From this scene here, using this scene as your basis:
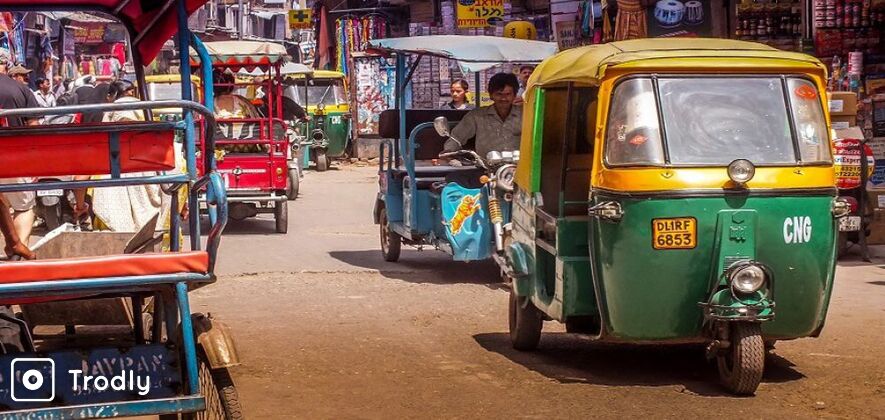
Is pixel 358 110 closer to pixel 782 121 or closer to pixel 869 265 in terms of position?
pixel 869 265

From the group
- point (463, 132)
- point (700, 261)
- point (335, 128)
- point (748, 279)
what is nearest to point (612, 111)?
point (700, 261)

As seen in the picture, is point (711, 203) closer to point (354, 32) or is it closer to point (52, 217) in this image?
point (52, 217)

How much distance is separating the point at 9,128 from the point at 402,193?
8.56 meters

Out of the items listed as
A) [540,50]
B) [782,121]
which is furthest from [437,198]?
[782,121]

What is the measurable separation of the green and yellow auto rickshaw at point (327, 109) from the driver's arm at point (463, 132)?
17405mm

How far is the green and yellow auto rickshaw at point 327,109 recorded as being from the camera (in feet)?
98.5

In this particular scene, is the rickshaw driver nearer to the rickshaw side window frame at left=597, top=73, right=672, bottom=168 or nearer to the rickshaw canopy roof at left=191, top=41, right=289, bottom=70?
the rickshaw side window frame at left=597, top=73, right=672, bottom=168

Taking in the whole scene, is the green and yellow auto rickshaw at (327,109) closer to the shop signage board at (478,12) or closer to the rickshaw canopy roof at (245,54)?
the shop signage board at (478,12)

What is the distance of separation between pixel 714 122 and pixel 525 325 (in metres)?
1.92

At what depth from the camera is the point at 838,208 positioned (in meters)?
7.27

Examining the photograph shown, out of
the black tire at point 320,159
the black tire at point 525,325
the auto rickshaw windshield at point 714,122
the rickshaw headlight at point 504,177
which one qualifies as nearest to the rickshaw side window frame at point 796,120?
the auto rickshaw windshield at point 714,122

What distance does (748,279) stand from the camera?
698 centimetres

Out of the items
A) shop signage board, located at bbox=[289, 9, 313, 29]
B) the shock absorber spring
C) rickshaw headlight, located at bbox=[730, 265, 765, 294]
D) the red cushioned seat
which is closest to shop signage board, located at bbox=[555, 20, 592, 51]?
the shock absorber spring

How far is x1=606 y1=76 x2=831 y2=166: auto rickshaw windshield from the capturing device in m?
7.25
